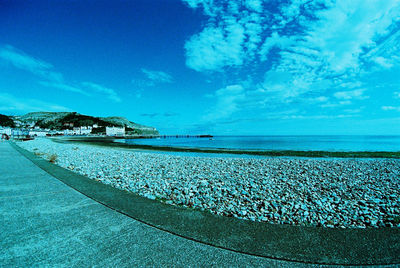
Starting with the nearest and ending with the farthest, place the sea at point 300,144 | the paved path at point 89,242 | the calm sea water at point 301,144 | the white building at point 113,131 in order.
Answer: the paved path at point 89,242, the sea at point 300,144, the calm sea water at point 301,144, the white building at point 113,131

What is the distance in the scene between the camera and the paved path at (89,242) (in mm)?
1787

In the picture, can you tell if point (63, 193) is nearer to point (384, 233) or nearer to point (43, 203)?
point (43, 203)

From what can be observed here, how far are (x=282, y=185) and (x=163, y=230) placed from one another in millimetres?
4591

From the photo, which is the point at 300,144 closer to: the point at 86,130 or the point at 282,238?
the point at 282,238

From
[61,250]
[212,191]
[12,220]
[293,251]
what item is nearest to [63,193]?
[12,220]

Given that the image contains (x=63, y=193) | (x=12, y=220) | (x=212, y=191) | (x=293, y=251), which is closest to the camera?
(x=293, y=251)

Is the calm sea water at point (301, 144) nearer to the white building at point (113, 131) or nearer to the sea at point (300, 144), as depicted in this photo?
the sea at point (300, 144)

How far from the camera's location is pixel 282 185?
18.9 feet

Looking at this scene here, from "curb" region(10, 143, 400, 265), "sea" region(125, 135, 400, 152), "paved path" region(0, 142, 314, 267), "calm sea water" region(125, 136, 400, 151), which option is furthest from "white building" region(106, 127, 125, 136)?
"curb" region(10, 143, 400, 265)

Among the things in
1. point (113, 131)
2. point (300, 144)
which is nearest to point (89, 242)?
point (300, 144)

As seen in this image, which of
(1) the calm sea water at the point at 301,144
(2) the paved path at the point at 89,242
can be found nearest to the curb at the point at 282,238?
(2) the paved path at the point at 89,242

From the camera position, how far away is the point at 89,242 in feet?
6.91

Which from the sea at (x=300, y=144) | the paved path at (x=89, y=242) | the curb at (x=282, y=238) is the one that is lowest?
the paved path at (x=89, y=242)

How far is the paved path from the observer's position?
1787 mm
